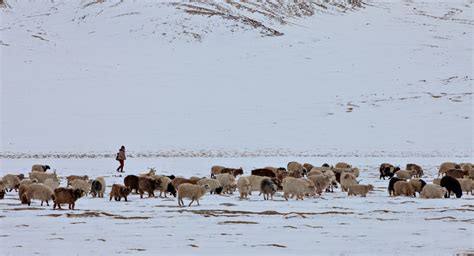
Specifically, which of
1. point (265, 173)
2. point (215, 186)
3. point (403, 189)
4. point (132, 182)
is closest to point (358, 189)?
point (403, 189)

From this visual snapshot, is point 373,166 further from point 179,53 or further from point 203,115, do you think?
point 179,53

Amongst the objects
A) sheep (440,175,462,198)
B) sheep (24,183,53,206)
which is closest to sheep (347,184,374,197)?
sheep (440,175,462,198)

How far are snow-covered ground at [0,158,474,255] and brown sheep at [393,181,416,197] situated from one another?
69cm

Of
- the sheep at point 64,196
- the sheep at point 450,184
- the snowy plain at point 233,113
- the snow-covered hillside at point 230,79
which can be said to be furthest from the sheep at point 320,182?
the snow-covered hillside at point 230,79

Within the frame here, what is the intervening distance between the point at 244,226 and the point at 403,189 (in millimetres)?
7404

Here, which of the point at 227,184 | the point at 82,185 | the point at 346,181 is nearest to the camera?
the point at 82,185

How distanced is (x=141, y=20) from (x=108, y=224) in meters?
80.1

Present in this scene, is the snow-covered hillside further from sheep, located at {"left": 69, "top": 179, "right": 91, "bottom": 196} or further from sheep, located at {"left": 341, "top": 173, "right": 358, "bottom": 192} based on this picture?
sheep, located at {"left": 69, "top": 179, "right": 91, "bottom": 196}

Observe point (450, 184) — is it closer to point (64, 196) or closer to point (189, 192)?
point (189, 192)

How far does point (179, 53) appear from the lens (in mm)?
76125

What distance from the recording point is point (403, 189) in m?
18.4

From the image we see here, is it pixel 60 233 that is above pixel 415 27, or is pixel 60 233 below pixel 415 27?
below

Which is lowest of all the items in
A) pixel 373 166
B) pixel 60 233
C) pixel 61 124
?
pixel 60 233

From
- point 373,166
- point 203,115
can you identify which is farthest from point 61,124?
point 373,166
